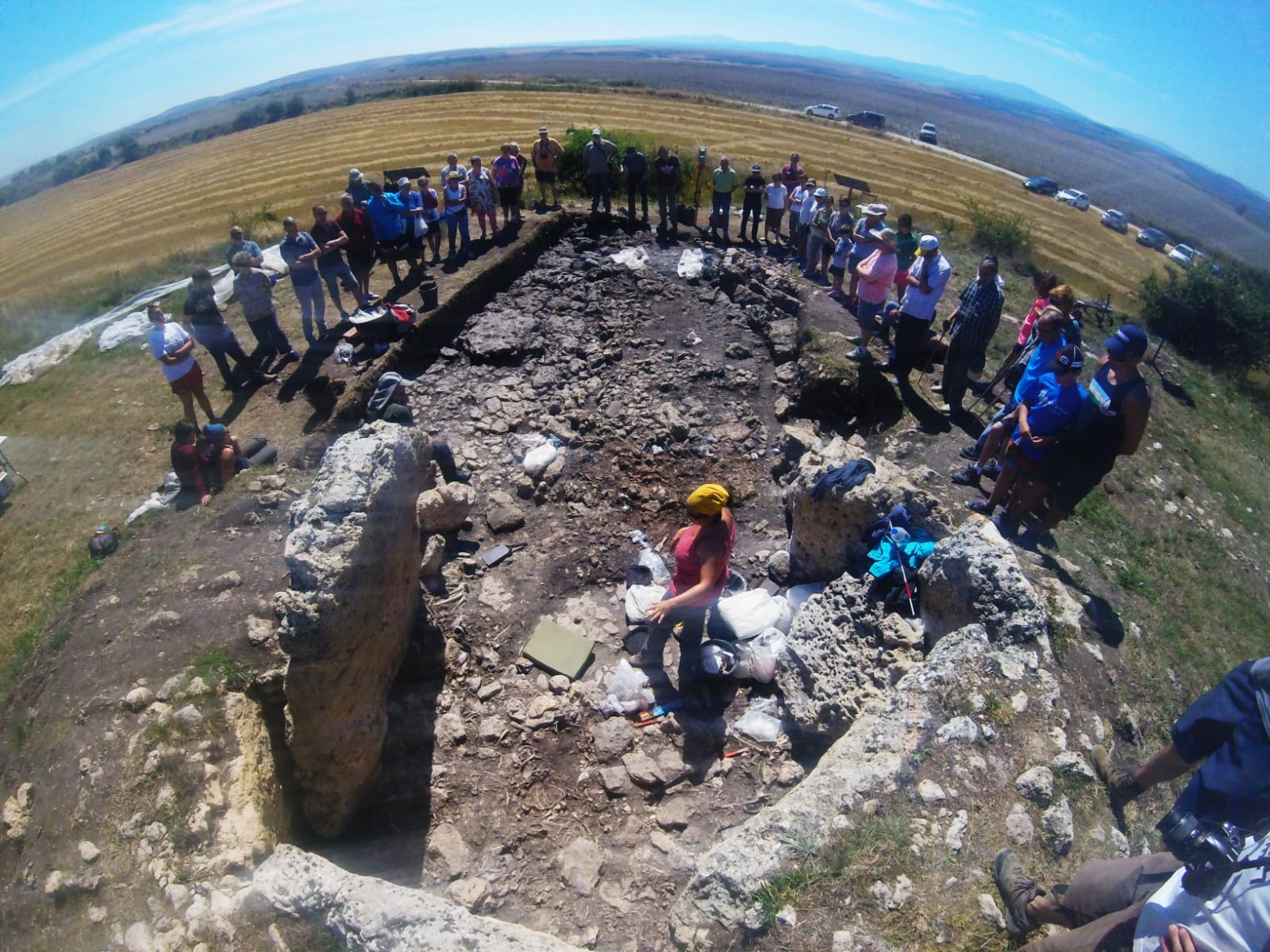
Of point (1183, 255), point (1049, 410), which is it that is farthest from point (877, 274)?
point (1183, 255)

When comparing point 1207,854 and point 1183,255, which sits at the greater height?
point 1207,854

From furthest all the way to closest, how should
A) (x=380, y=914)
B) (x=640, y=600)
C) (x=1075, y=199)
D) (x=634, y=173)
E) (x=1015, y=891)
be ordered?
(x=1075, y=199) < (x=634, y=173) < (x=640, y=600) < (x=380, y=914) < (x=1015, y=891)

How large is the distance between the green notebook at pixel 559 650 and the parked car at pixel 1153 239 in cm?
4490

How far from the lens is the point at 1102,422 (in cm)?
489

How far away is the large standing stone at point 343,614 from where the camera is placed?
3.89m

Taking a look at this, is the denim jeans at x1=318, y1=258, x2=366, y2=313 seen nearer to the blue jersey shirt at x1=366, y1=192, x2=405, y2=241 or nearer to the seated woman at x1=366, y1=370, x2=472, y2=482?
the blue jersey shirt at x1=366, y1=192, x2=405, y2=241

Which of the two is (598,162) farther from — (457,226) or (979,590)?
(979,590)

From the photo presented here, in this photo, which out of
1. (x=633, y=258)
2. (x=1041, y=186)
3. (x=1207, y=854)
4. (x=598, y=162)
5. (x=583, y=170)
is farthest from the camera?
(x=1041, y=186)

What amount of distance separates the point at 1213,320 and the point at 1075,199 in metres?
33.1

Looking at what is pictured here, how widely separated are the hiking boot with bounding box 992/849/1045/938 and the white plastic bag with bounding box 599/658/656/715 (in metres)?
2.70

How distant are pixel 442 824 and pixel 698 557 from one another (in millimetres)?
2664

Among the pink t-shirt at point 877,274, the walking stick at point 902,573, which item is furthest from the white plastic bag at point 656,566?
the pink t-shirt at point 877,274

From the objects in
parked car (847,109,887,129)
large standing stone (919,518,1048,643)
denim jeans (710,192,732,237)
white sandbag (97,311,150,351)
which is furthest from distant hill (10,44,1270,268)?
white sandbag (97,311,150,351)

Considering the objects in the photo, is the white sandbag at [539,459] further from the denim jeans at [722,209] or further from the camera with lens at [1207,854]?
the denim jeans at [722,209]
